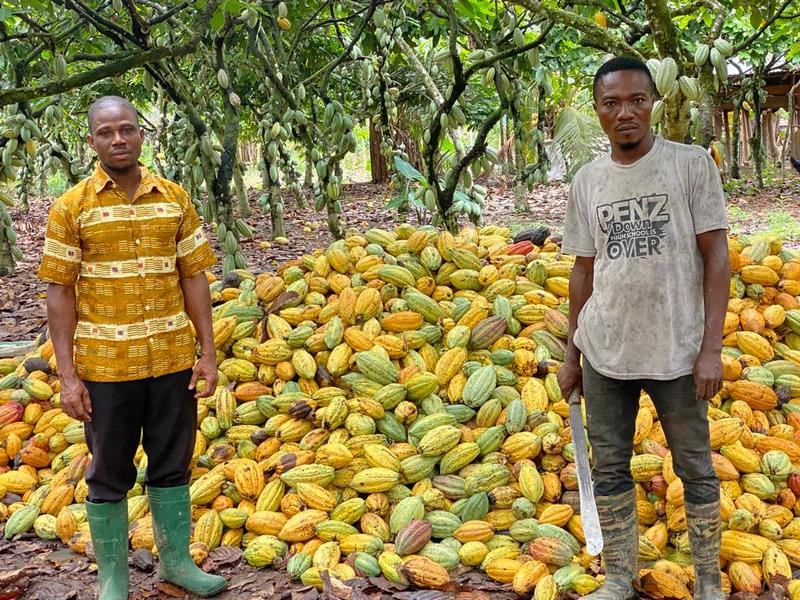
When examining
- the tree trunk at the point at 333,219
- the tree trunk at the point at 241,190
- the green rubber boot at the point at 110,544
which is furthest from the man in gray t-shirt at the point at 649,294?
the tree trunk at the point at 241,190

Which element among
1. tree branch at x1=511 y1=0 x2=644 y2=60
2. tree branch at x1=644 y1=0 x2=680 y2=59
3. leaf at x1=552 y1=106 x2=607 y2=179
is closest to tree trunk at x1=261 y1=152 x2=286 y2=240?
leaf at x1=552 y1=106 x2=607 y2=179

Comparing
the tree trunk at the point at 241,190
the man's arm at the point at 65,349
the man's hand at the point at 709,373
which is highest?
the tree trunk at the point at 241,190

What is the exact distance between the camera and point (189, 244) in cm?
210

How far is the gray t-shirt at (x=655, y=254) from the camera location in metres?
1.69

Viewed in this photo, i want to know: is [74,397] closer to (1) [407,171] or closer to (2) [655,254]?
(2) [655,254]

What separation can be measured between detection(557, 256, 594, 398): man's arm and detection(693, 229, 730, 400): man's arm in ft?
1.08

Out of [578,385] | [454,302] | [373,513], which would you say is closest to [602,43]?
[454,302]

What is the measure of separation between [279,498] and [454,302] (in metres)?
1.26

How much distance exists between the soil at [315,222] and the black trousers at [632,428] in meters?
3.36

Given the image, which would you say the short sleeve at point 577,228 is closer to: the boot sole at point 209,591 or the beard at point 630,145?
the beard at point 630,145

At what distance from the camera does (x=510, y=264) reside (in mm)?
3441

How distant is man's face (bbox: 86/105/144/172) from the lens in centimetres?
185

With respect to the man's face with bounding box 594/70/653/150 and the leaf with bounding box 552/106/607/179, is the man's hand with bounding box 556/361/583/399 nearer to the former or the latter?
the man's face with bounding box 594/70/653/150

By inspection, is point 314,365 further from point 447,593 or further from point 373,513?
point 447,593
